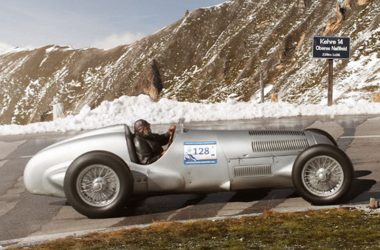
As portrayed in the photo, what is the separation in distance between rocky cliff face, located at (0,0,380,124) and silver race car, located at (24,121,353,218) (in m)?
62.5

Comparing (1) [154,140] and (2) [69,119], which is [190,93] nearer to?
(2) [69,119]

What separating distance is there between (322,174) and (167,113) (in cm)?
1161

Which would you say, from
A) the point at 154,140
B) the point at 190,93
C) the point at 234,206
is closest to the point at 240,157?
the point at 234,206

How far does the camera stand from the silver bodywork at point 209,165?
6859mm

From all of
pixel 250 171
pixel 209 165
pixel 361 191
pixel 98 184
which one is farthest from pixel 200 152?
pixel 361 191

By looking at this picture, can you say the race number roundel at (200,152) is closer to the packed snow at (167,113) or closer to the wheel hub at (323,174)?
the wheel hub at (323,174)

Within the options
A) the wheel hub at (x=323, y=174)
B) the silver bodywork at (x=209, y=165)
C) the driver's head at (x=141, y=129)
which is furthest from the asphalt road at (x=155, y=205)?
the driver's head at (x=141, y=129)

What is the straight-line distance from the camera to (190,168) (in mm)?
6863

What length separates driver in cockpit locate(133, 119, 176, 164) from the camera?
23.1ft

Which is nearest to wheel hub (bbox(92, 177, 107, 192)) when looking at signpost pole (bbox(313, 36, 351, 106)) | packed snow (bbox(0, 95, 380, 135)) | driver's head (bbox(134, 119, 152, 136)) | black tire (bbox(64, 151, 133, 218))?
black tire (bbox(64, 151, 133, 218))

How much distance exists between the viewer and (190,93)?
144 meters

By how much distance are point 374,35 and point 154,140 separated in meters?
82.8

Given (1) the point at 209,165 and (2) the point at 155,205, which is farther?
(2) the point at 155,205

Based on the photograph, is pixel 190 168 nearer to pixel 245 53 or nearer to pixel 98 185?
pixel 98 185
